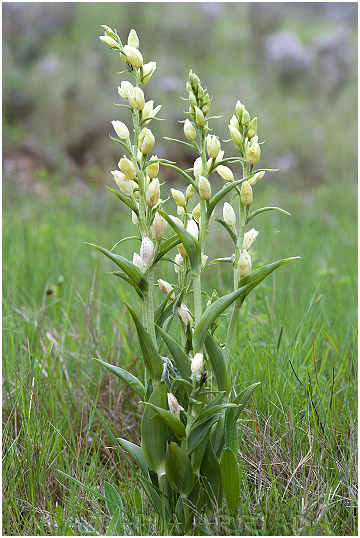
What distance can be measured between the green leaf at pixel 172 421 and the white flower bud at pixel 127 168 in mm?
441

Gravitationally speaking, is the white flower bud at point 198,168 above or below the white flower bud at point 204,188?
above

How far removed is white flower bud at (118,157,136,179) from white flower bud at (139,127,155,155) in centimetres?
4

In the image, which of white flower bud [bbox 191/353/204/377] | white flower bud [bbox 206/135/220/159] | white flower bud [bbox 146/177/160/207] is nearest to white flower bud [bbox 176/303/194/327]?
white flower bud [bbox 191/353/204/377]

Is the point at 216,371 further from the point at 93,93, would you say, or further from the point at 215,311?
the point at 93,93

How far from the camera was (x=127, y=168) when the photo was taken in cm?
113

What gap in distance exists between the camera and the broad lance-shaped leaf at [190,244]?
1060mm

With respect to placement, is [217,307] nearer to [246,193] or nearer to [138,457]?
[246,193]

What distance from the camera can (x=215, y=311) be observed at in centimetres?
107

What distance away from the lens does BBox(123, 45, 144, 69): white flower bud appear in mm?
1131

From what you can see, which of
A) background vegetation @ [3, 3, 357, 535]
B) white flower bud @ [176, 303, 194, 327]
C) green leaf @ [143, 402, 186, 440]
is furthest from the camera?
background vegetation @ [3, 3, 357, 535]

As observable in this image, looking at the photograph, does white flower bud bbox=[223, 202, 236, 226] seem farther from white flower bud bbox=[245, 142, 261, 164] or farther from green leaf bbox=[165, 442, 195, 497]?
green leaf bbox=[165, 442, 195, 497]

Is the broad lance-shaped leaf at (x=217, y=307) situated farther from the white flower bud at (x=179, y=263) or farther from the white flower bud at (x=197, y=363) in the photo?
the white flower bud at (x=179, y=263)

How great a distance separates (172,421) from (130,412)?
22.3 inches

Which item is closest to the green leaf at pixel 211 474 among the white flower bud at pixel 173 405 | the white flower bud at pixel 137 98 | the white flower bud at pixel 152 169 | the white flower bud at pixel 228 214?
the white flower bud at pixel 173 405
